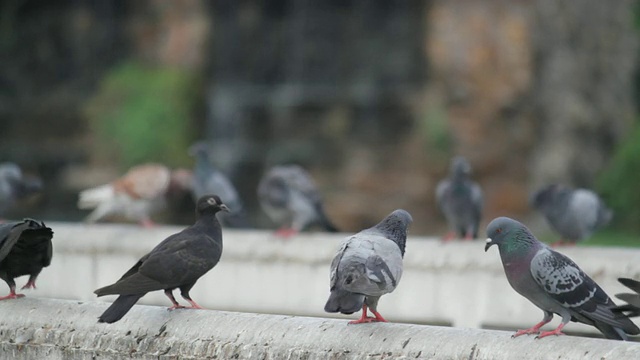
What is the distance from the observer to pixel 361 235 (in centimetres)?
500

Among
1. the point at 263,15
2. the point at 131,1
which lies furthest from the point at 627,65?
the point at 131,1

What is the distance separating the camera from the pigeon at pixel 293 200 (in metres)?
9.43

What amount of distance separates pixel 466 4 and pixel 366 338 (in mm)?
12160

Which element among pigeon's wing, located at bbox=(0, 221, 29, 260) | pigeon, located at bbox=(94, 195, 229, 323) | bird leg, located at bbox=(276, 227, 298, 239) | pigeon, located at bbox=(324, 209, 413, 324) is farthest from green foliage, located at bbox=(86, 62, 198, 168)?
pigeon, located at bbox=(324, 209, 413, 324)

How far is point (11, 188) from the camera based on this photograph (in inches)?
371

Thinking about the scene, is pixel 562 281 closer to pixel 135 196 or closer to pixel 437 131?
pixel 135 196

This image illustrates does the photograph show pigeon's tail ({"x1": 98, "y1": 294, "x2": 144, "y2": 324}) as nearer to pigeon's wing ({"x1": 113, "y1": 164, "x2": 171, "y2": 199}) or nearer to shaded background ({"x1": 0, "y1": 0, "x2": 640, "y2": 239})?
pigeon's wing ({"x1": 113, "y1": 164, "x2": 171, "y2": 199})

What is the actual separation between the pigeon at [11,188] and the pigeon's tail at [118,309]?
15.1 ft

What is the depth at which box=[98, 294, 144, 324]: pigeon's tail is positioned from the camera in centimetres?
490

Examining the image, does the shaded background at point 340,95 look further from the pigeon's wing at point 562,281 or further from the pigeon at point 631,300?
the pigeon's wing at point 562,281

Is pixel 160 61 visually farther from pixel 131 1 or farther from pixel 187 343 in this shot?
pixel 187 343

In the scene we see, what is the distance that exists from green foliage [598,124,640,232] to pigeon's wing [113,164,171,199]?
6721 millimetres

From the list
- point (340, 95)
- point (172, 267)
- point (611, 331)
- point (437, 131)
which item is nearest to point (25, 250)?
point (172, 267)

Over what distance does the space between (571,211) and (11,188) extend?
13.7 feet
